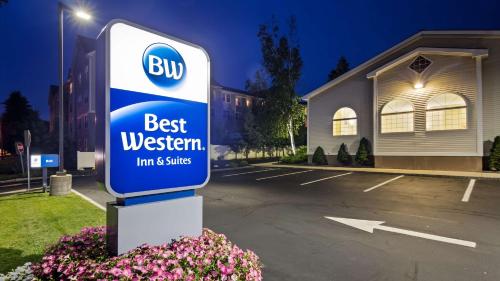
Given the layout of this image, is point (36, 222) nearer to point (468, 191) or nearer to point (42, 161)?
point (42, 161)

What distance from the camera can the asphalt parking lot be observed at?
3.96m

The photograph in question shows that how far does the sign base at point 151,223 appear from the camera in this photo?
276cm

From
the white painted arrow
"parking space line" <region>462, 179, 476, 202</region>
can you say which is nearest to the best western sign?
the white painted arrow

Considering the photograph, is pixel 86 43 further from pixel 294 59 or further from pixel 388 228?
pixel 388 228

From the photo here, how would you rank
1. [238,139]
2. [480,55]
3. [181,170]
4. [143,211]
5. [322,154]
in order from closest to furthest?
[143,211]
[181,170]
[480,55]
[322,154]
[238,139]

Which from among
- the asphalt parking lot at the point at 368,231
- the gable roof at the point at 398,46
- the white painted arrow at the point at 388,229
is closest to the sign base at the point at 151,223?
the asphalt parking lot at the point at 368,231

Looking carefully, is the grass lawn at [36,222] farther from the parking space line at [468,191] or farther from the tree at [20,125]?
the tree at [20,125]

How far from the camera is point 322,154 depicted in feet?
70.0

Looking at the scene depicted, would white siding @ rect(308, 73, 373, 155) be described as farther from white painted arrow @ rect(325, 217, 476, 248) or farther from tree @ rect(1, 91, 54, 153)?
tree @ rect(1, 91, 54, 153)

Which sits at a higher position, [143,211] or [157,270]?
[143,211]

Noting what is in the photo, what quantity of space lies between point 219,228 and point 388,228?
12.5 feet

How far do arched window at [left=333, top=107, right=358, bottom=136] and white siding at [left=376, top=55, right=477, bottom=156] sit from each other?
6.72 feet

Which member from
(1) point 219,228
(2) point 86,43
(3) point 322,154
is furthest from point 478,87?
(2) point 86,43

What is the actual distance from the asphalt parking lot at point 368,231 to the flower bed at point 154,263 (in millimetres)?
1269
